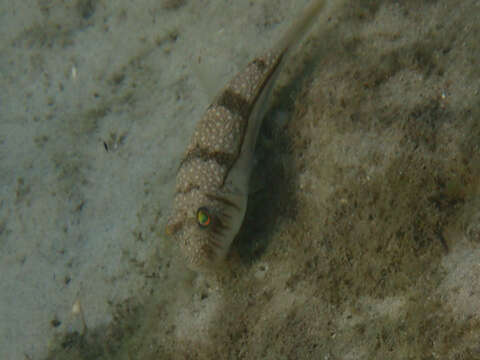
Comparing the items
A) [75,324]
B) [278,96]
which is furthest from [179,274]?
[278,96]

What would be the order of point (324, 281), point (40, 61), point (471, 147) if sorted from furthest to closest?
point (40, 61)
point (324, 281)
point (471, 147)

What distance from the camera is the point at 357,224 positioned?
301 centimetres

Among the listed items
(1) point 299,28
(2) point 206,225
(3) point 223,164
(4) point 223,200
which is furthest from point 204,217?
(1) point 299,28

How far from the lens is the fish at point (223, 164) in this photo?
3404mm

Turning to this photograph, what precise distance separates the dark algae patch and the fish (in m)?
0.20

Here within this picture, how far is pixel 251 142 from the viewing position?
3969 millimetres

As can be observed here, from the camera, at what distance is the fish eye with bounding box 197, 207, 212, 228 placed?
3.36m

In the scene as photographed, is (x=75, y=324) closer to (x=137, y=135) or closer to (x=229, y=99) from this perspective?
(x=137, y=135)

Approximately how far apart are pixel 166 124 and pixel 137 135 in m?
0.48

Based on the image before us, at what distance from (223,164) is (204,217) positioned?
64 cm

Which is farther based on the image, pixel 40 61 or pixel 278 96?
pixel 40 61

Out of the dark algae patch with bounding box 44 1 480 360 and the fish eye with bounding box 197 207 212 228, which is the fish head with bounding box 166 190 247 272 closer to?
the fish eye with bounding box 197 207 212 228

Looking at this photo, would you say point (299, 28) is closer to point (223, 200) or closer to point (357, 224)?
point (223, 200)

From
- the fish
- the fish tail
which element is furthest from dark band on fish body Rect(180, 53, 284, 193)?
the fish tail
